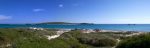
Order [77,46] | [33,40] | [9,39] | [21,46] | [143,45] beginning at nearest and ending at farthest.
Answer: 1. [21,46]
2. [143,45]
3. [33,40]
4. [77,46]
5. [9,39]

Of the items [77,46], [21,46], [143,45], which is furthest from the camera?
[77,46]

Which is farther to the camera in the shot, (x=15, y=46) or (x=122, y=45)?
(x=122, y=45)

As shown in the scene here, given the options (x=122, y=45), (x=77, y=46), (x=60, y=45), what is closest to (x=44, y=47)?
(x=60, y=45)

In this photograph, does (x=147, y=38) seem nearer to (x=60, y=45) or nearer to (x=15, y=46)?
(x=60, y=45)

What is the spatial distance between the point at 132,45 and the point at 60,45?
180 inches

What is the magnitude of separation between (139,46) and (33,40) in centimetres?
658

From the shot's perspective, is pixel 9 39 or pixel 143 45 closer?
pixel 143 45

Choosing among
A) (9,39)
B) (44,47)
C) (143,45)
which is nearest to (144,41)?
(143,45)

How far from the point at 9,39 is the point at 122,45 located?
12.0m

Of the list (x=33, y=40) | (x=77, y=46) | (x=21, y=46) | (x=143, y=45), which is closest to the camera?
(x=21, y=46)

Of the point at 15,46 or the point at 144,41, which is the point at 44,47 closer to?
the point at 15,46

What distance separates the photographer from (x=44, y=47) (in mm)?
14805

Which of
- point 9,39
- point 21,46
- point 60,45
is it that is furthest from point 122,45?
point 9,39

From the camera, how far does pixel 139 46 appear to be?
15.4 meters
